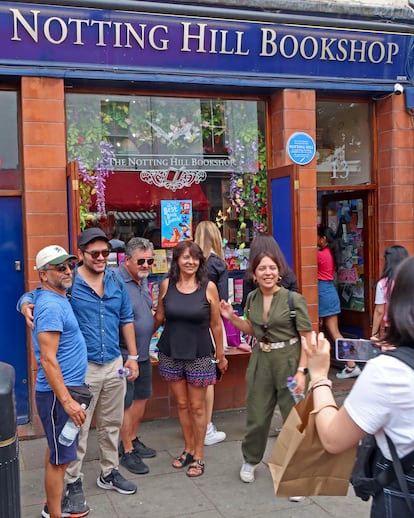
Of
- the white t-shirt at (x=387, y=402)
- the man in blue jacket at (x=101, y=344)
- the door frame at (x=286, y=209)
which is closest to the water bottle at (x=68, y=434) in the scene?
the man in blue jacket at (x=101, y=344)

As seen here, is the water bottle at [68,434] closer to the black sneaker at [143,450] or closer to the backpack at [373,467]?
the black sneaker at [143,450]

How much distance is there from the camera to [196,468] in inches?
183

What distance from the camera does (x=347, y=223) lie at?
7.64 metres

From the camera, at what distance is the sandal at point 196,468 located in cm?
461

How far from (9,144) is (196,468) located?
341 centimetres

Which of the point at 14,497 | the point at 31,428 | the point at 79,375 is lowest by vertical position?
the point at 31,428

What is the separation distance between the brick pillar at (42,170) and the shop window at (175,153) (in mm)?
332

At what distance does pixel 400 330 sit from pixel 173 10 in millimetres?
4602

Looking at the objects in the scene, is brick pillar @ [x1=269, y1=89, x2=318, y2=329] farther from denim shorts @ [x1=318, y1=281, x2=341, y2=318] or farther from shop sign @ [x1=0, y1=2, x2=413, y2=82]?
denim shorts @ [x1=318, y1=281, x2=341, y2=318]

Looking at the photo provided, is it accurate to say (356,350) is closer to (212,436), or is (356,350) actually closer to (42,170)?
(212,436)

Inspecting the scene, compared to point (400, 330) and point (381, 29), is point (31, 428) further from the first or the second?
point (381, 29)

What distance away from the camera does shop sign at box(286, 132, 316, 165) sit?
6.29m

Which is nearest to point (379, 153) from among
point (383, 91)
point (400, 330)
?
point (383, 91)

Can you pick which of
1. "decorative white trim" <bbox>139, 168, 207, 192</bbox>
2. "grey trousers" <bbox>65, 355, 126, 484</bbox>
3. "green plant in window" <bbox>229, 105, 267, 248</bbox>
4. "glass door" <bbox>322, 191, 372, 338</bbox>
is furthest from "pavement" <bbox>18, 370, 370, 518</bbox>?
"glass door" <bbox>322, 191, 372, 338</bbox>
